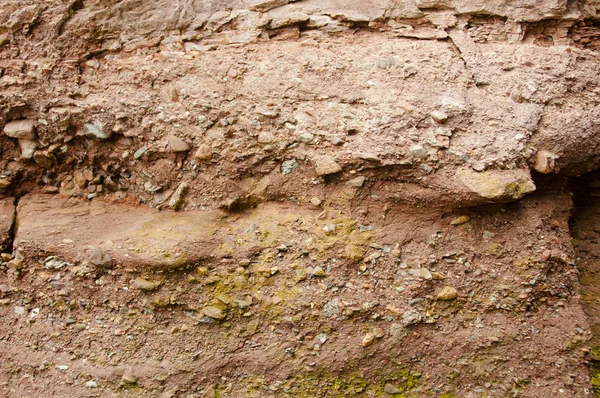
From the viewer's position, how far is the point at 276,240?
216 centimetres

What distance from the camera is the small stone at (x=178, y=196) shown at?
226 centimetres

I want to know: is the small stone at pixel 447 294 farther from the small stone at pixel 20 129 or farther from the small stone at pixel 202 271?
the small stone at pixel 20 129

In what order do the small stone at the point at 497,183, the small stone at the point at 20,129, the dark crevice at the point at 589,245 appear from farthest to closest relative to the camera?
1. the dark crevice at the point at 589,245
2. the small stone at the point at 20,129
3. the small stone at the point at 497,183

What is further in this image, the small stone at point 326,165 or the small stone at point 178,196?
the small stone at point 178,196

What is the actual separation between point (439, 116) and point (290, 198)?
74cm

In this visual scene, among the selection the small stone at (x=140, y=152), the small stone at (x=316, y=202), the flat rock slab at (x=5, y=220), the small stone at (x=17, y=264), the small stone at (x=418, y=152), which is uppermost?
the small stone at (x=140, y=152)

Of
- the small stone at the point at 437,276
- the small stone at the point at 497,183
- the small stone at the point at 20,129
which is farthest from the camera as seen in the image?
the small stone at the point at 20,129

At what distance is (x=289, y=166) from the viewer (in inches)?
86.4

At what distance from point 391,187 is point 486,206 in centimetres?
43

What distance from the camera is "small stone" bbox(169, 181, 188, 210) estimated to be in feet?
7.41

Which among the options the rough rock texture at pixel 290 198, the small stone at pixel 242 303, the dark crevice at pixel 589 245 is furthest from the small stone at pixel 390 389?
the dark crevice at pixel 589 245

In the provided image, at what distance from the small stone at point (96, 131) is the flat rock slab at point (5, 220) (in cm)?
51

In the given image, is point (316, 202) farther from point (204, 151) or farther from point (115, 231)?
point (115, 231)

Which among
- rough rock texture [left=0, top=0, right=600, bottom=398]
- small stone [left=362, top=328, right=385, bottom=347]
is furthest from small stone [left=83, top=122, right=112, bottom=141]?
small stone [left=362, top=328, right=385, bottom=347]
